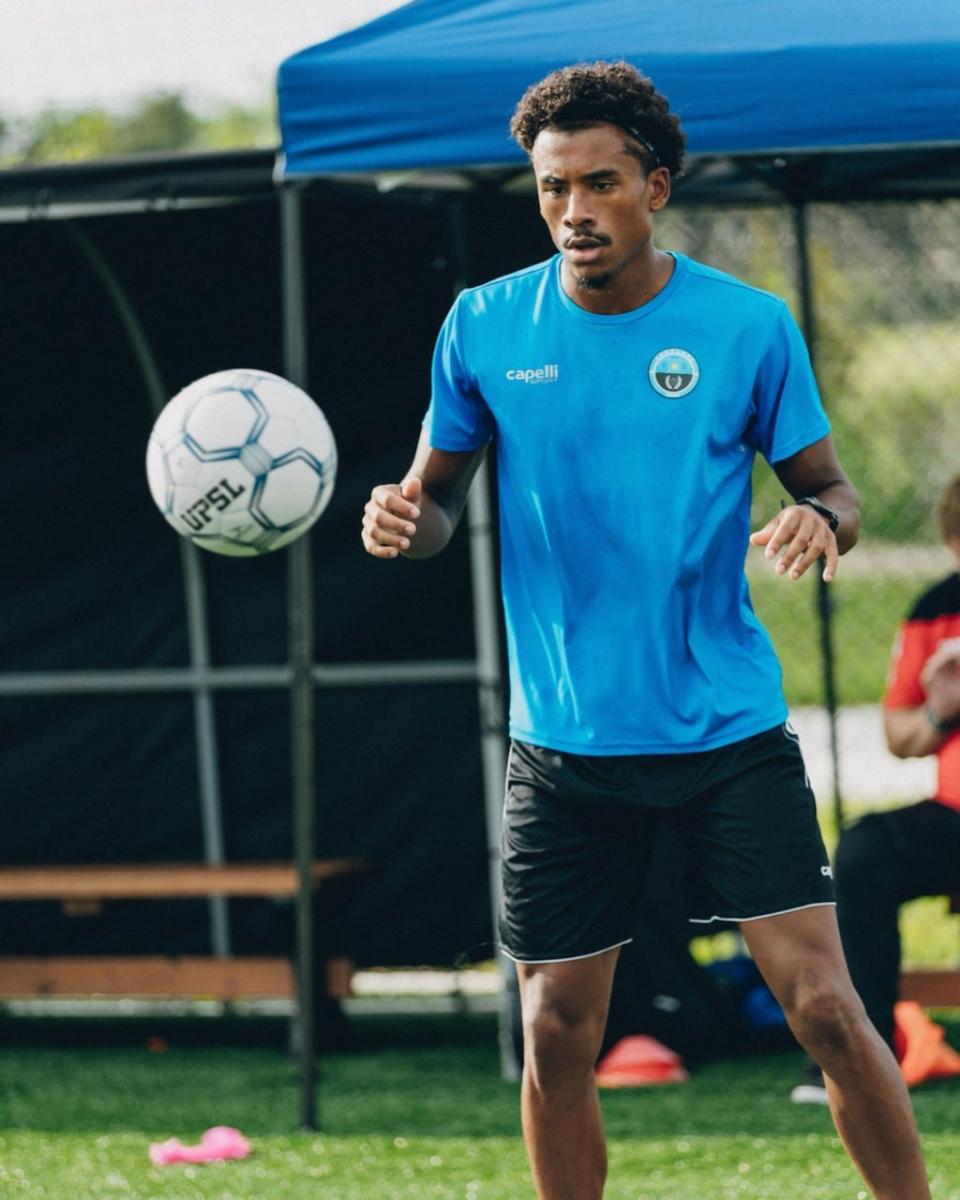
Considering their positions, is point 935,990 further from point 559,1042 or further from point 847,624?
point 847,624

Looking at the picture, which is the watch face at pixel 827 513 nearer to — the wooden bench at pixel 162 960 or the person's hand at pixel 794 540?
the person's hand at pixel 794 540

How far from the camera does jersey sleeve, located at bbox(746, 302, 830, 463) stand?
3.25 m

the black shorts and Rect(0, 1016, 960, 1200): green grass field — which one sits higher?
the black shorts

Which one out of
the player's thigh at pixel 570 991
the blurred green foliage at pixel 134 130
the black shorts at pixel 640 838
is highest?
the blurred green foliage at pixel 134 130

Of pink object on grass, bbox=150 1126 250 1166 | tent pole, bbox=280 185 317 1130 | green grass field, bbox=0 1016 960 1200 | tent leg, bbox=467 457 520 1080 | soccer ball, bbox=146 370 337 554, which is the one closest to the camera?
soccer ball, bbox=146 370 337 554

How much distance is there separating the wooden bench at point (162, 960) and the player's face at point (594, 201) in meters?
3.03

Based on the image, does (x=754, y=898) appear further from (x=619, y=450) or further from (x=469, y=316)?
(x=469, y=316)

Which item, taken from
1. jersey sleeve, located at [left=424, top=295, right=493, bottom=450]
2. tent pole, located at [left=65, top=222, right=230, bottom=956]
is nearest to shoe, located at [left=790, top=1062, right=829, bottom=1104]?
tent pole, located at [left=65, top=222, right=230, bottom=956]

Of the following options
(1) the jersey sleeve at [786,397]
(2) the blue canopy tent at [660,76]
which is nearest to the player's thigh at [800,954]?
(1) the jersey sleeve at [786,397]

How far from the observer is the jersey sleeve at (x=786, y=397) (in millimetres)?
3252

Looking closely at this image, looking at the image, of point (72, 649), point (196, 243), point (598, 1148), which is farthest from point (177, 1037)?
point (598, 1148)

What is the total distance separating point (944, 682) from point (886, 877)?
0.54m

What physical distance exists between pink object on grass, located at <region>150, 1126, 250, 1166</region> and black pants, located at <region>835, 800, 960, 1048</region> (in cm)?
163

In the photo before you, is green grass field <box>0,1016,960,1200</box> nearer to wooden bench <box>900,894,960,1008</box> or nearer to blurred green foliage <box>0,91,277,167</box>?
wooden bench <box>900,894,960,1008</box>
